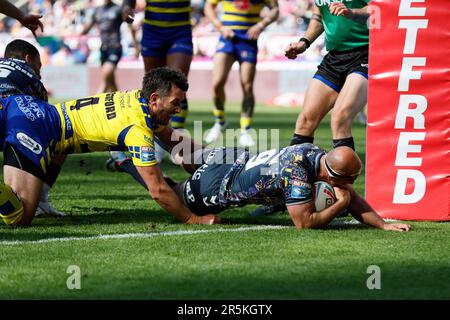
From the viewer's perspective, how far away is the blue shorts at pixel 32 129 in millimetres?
7105

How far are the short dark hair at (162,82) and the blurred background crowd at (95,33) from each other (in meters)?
20.0

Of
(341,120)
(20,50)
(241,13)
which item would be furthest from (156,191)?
(241,13)

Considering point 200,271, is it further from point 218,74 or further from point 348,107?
point 218,74

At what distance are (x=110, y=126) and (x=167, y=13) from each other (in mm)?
4599

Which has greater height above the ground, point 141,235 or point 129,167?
point 129,167

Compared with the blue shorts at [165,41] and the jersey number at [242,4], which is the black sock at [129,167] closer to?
the blue shorts at [165,41]

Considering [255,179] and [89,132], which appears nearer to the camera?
[255,179]

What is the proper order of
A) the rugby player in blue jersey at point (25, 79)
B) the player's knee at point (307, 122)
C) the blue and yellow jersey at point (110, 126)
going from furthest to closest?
the player's knee at point (307, 122)
the rugby player in blue jersey at point (25, 79)
the blue and yellow jersey at point (110, 126)

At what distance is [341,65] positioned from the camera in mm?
8016

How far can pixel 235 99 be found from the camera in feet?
91.9

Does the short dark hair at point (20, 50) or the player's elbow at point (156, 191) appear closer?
the player's elbow at point (156, 191)

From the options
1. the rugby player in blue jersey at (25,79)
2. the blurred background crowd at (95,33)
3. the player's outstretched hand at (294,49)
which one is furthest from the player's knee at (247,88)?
the blurred background crowd at (95,33)

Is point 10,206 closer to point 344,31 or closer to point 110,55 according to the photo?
→ point 344,31

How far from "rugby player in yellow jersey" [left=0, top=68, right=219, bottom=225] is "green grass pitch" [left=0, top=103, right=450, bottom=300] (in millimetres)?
227
